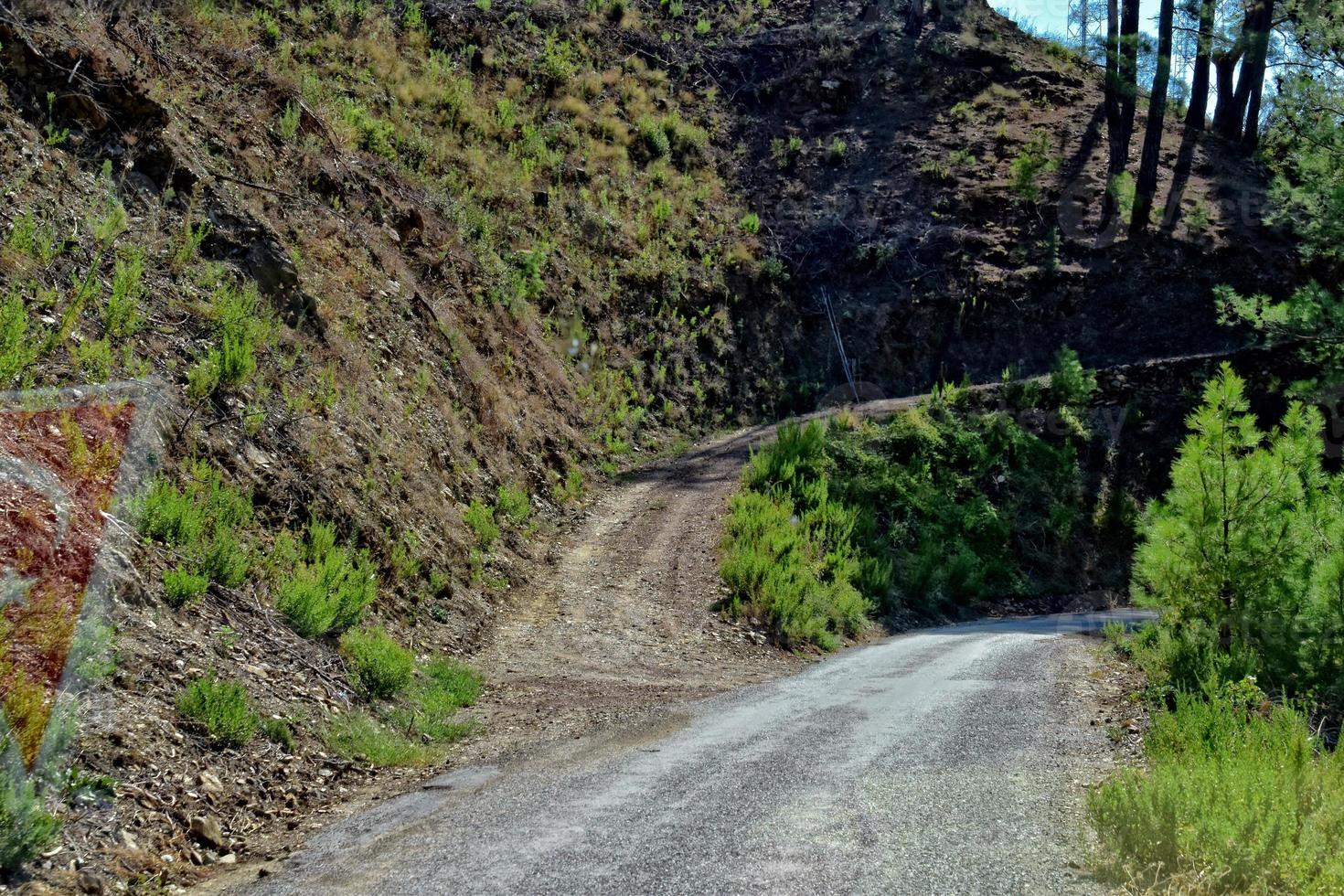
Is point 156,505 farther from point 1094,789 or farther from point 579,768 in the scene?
point 1094,789

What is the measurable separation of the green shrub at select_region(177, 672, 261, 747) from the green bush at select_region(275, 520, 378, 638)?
174 centimetres

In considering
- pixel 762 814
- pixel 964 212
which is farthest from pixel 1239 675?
pixel 964 212

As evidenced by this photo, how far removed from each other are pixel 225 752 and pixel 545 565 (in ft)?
25.4

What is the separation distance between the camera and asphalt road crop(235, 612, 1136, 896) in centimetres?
446

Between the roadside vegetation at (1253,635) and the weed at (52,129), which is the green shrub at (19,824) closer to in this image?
the roadside vegetation at (1253,635)

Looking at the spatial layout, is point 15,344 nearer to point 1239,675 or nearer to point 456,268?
point 1239,675

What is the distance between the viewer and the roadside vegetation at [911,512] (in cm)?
1398

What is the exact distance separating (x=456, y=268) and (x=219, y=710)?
12.8 meters

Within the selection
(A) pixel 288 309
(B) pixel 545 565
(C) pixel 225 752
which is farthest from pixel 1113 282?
(C) pixel 225 752

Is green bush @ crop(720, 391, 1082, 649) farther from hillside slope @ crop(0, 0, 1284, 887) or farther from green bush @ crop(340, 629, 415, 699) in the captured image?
green bush @ crop(340, 629, 415, 699)

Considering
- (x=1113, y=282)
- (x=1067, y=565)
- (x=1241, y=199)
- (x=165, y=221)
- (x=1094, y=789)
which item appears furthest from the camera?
(x=1241, y=199)

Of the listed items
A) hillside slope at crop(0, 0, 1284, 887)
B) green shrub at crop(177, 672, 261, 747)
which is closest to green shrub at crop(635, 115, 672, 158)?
hillside slope at crop(0, 0, 1284, 887)

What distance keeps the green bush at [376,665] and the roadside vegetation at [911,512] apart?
5862 mm

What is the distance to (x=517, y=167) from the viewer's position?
2273 centimetres
